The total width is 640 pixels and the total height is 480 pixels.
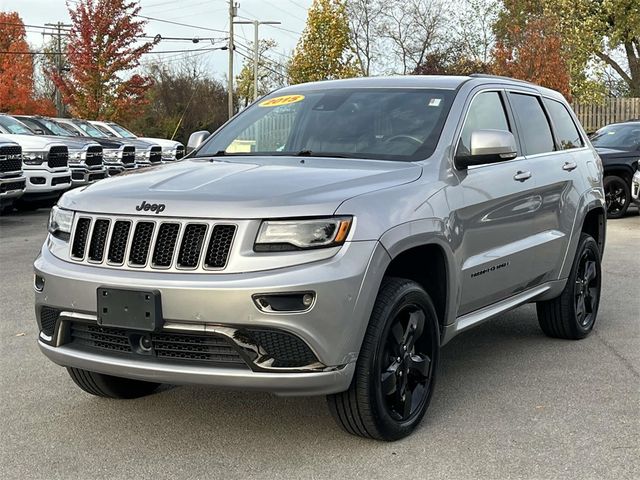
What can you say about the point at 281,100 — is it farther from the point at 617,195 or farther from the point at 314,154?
the point at 617,195

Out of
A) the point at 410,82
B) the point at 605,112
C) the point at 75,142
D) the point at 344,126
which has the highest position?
the point at 605,112

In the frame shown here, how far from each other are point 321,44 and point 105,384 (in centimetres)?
3917

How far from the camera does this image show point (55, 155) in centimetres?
1543

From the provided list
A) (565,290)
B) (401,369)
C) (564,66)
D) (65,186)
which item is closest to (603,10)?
(564,66)

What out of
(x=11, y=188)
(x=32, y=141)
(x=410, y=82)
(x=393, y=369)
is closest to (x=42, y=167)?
(x=32, y=141)

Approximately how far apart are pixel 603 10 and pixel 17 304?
30.2 m

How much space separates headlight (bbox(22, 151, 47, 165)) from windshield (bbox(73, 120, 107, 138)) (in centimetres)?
588

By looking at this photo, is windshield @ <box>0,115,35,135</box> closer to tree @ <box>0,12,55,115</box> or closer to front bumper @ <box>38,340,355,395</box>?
front bumper @ <box>38,340,355,395</box>

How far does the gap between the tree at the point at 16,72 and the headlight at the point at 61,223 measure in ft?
108

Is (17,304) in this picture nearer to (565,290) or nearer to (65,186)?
(565,290)

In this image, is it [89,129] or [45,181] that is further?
[89,129]

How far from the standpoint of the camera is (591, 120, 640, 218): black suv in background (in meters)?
14.8

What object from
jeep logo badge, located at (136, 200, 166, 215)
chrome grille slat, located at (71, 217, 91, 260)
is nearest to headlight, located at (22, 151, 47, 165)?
chrome grille slat, located at (71, 217, 91, 260)

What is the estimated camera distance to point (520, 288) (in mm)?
5297
